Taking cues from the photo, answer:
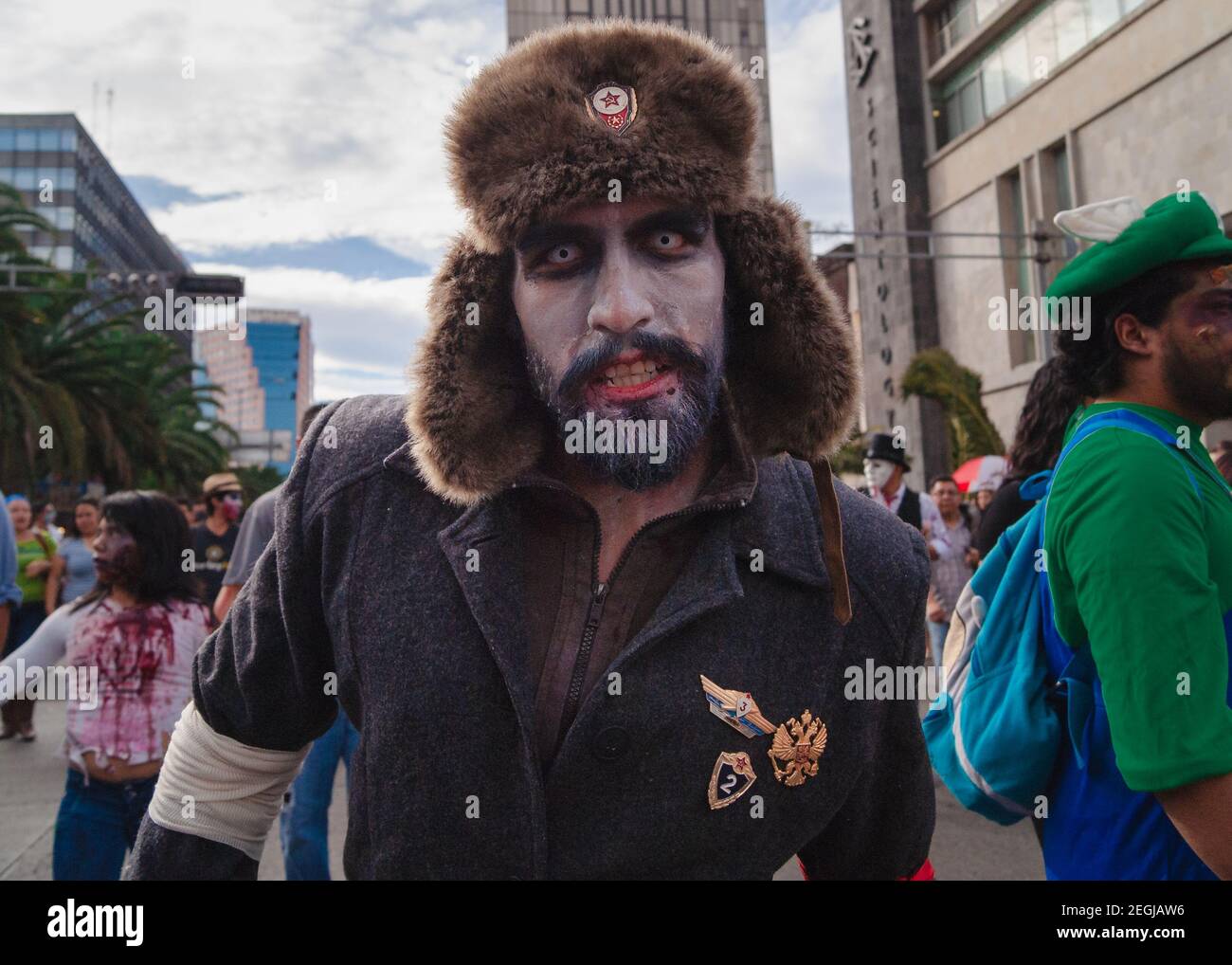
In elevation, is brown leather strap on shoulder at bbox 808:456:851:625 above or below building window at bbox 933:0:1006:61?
below

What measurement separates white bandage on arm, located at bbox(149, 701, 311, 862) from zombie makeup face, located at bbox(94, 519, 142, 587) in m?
2.67

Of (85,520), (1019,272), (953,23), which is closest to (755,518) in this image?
(85,520)

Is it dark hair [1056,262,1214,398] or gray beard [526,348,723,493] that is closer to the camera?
gray beard [526,348,723,493]

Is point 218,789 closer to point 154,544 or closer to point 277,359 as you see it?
point 154,544

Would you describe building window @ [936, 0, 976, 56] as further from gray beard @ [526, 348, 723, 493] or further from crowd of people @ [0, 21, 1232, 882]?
gray beard @ [526, 348, 723, 493]

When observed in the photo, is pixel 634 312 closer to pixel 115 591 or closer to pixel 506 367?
pixel 506 367

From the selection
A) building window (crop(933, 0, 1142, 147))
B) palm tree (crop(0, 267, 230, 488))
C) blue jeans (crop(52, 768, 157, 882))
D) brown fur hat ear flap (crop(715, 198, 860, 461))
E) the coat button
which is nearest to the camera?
the coat button

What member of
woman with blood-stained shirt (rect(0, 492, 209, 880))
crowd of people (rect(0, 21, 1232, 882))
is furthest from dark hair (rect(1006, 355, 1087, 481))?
woman with blood-stained shirt (rect(0, 492, 209, 880))

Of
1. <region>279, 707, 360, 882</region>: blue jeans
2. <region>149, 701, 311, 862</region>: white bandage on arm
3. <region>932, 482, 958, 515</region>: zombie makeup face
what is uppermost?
<region>932, 482, 958, 515</region>: zombie makeup face

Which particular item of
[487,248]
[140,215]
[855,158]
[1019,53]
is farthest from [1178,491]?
[140,215]

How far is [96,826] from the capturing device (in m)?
3.62

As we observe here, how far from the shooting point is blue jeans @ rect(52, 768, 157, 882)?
3555mm

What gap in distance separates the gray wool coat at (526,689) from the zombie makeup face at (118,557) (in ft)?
8.73

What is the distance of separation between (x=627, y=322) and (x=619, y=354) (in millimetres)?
52
